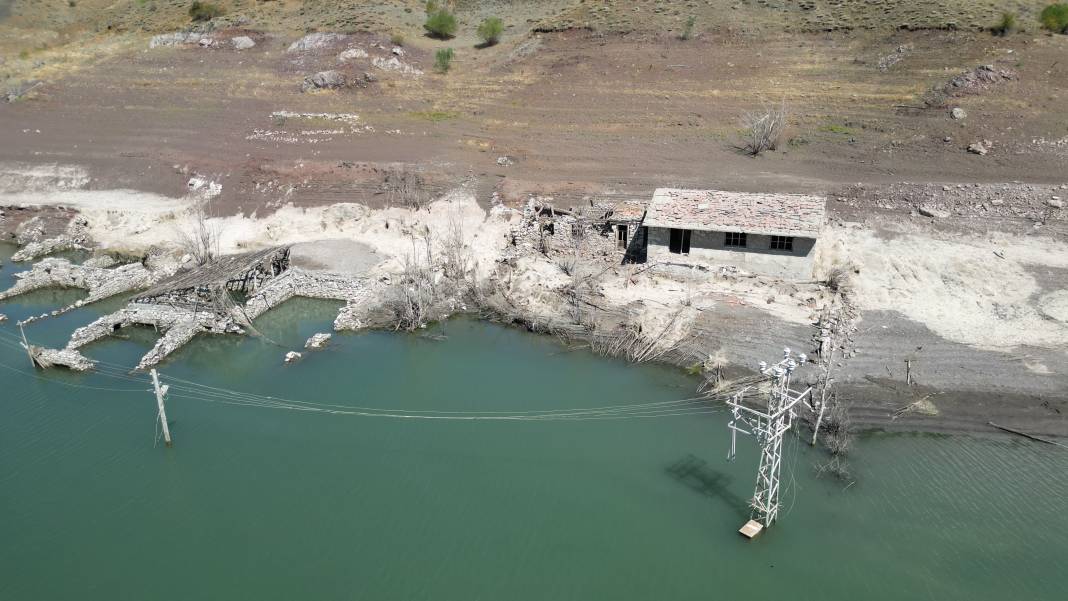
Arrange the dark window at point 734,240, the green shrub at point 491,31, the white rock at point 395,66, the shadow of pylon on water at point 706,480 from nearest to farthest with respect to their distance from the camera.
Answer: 1. the shadow of pylon on water at point 706,480
2. the dark window at point 734,240
3. the white rock at point 395,66
4. the green shrub at point 491,31

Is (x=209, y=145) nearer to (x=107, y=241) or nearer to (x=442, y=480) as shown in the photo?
(x=107, y=241)

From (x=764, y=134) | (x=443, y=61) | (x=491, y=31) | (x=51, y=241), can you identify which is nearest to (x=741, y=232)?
(x=764, y=134)

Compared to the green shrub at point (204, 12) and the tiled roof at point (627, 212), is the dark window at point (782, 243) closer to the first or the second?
the tiled roof at point (627, 212)

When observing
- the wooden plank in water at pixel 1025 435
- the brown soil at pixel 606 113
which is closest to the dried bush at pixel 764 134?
the brown soil at pixel 606 113

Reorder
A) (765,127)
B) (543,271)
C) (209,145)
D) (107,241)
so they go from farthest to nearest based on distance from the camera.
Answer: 1. (209,145)
2. (765,127)
3. (107,241)
4. (543,271)

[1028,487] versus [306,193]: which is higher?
[306,193]

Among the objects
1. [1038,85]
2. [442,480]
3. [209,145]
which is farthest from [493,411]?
[1038,85]
